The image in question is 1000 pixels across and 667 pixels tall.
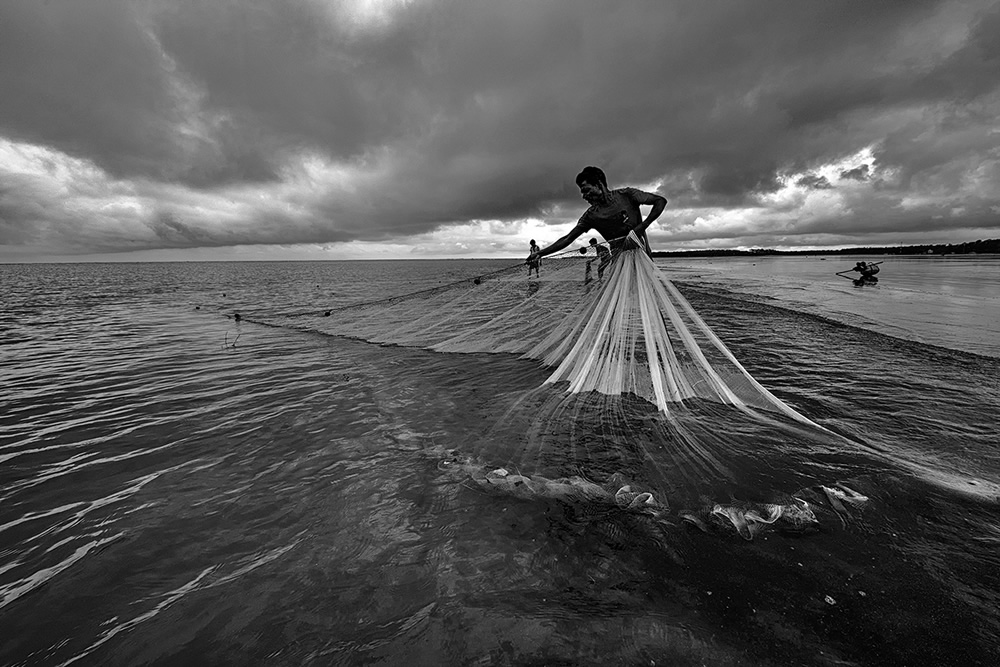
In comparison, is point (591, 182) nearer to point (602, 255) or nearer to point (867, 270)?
point (602, 255)

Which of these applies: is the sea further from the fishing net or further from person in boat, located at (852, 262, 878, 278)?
person in boat, located at (852, 262, 878, 278)

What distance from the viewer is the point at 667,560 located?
2.26 meters

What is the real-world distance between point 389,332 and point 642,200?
598 centimetres

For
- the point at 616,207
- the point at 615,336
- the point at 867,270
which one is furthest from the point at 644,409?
the point at 867,270

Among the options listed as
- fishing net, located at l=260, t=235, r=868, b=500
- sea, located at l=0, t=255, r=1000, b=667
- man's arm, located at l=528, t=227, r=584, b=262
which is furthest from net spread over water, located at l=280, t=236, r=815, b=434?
man's arm, located at l=528, t=227, r=584, b=262

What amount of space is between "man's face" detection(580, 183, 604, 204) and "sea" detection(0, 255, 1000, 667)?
105 inches

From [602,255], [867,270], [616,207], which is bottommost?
[867,270]

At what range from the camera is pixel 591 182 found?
534cm

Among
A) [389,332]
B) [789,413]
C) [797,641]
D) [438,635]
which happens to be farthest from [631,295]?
[389,332]

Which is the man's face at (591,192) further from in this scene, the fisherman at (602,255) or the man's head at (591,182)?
the fisherman at (602,255)

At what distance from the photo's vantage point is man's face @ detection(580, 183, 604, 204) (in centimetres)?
533

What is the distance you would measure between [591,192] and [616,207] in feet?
1.62

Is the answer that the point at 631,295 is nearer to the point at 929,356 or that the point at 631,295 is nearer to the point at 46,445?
the point at 929,356

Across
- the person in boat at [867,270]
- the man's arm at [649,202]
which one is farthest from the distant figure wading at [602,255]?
the person in boat at [867,270]
